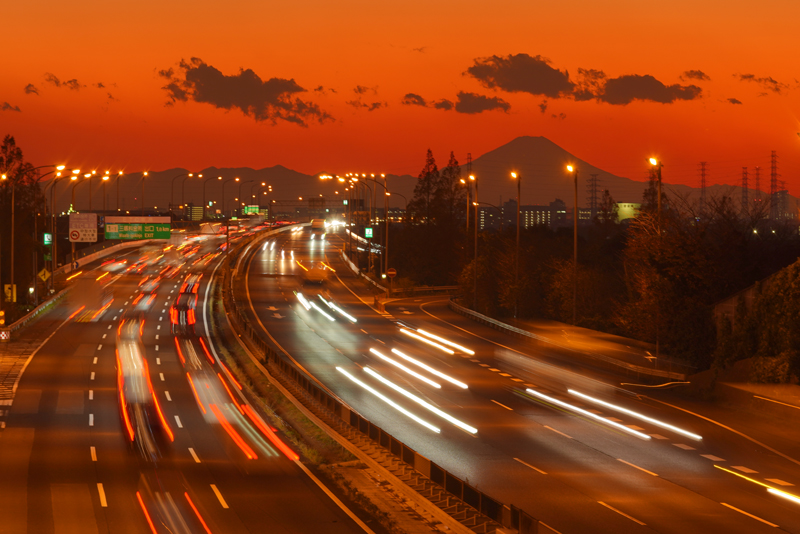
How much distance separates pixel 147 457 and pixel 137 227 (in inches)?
2660

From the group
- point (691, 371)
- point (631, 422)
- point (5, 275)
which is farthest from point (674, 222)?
point (5, 275)

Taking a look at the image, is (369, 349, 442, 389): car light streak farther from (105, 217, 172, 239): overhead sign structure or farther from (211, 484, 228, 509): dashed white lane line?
(105, 217, 172, 239): overhead sign structure

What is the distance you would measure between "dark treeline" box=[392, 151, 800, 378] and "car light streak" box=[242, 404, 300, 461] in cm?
1848

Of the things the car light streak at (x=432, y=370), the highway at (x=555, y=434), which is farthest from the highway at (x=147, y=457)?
the car light streak at (x=432, y=370)

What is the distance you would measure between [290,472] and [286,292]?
53.9m

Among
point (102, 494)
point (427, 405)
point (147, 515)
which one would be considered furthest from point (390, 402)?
point (147, 515)

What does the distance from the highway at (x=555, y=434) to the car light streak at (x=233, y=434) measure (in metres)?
4.45

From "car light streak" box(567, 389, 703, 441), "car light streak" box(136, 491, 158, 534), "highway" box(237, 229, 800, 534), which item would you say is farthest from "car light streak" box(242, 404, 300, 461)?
"car light streak" box(567, 389, 703, 441)

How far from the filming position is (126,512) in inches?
720

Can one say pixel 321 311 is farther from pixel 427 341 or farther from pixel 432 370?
pixel 432 370

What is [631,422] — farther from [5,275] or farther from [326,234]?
[326,234]

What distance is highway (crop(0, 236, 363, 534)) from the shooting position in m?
17.9

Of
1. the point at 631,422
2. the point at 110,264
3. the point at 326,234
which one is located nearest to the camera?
the point at 631,422

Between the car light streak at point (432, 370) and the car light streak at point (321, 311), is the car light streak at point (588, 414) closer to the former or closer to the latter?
the car light streak at point (432, 370)
